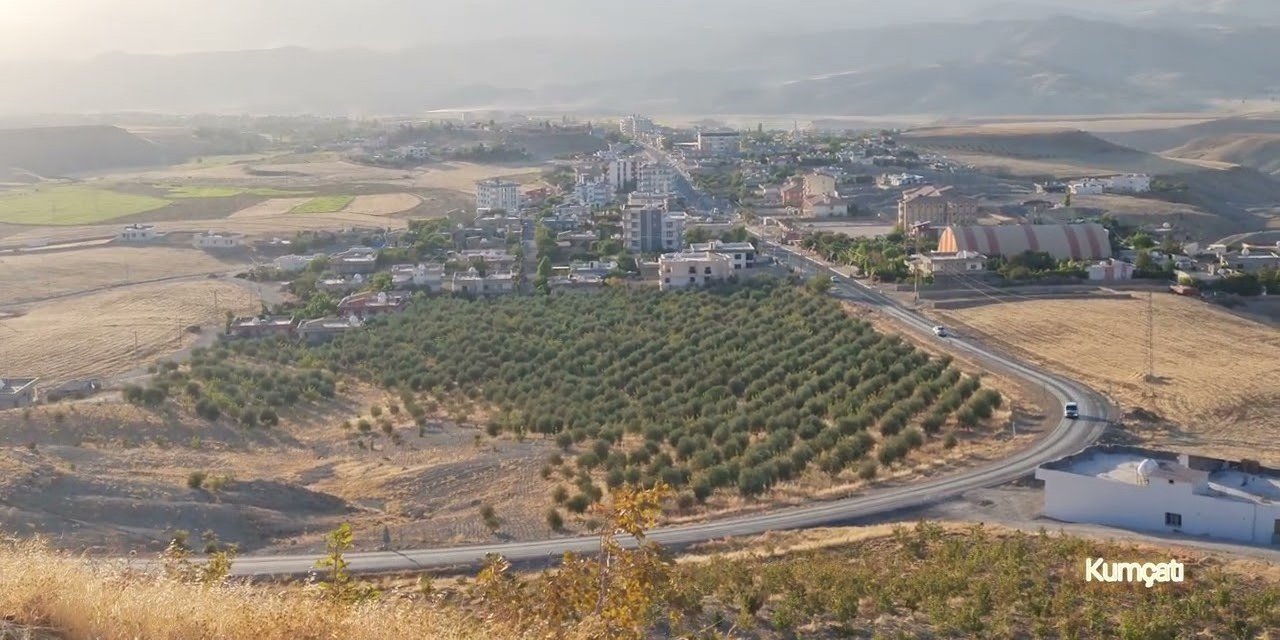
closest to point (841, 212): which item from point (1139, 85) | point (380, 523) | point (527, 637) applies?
point (380, 523)

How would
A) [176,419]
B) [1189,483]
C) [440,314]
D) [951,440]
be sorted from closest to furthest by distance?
[1189,483] < [951,440] < [176,419] < [440,314]

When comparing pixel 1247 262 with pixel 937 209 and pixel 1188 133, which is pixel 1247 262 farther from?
pixel 1188 133

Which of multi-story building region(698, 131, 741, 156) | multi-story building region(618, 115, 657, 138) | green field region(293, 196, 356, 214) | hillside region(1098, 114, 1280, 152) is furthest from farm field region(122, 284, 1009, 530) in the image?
hillside region(1098, 114, 1280, 152)

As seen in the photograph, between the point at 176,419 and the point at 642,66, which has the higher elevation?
the point at 642,66

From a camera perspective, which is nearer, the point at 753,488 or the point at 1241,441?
the point at 753,488

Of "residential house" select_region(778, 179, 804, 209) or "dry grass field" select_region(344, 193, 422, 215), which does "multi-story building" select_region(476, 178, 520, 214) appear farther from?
"residential house" select_region(778, 179, 804, 209)

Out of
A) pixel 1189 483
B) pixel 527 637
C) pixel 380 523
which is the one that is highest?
pixel 527 637

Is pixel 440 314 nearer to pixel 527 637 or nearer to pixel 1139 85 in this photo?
pixel 527 637
